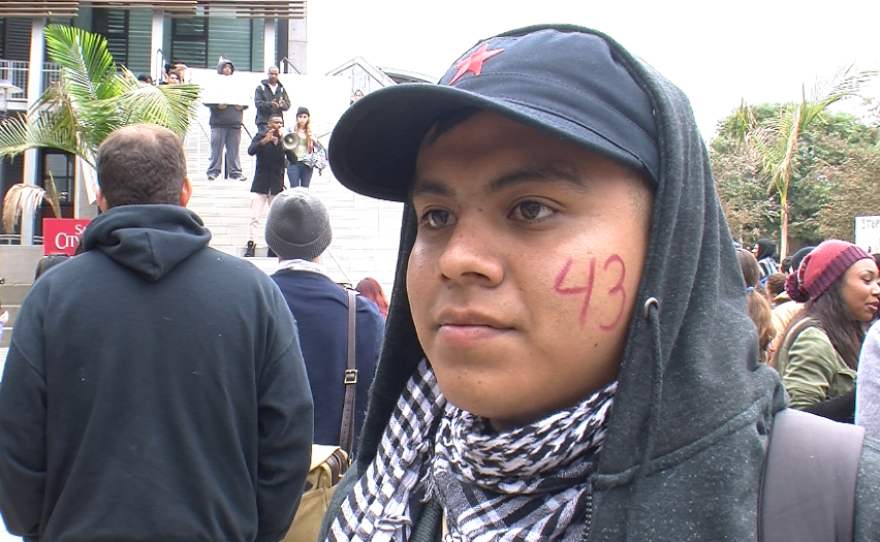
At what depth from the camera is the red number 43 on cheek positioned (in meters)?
1.16

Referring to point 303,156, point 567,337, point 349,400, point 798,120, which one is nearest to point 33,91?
point 303,156

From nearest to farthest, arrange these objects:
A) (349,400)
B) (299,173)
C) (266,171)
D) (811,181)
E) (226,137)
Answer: (349,400), (266,171), (299,173), (226,137), (811,181)

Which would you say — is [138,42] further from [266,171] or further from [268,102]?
[266,171]

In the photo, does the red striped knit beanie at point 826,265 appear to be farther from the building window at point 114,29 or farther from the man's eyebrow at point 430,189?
the building window at point 114,29

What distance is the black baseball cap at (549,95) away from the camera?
45.1 inches

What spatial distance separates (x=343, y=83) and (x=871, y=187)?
1632 centimetres

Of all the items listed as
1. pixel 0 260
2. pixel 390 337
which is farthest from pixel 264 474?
pixel 0 260

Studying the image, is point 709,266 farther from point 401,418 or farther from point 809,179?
point 809,179

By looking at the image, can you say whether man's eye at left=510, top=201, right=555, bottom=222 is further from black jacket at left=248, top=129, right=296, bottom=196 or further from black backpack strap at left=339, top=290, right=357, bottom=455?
black jacket at left=248, top=129, right=296, bottom=196

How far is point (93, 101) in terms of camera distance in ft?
41.2

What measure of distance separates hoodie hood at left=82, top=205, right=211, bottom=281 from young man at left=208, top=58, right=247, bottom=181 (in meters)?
13.5

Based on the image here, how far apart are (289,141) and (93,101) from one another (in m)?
3.02

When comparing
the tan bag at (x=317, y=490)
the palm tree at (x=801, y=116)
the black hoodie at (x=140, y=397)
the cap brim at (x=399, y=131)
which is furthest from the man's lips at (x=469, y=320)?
the palm tree at (x=801, y=116)

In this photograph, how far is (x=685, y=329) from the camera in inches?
46.9
